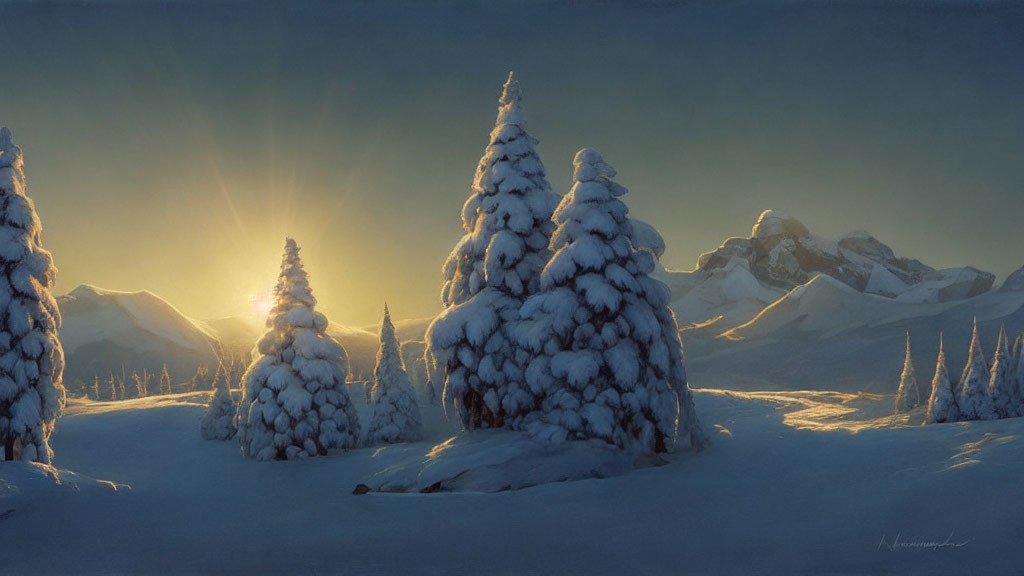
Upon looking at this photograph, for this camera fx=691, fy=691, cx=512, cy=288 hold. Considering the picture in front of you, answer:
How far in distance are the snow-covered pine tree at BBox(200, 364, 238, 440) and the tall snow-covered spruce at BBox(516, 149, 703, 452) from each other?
95.1 feet

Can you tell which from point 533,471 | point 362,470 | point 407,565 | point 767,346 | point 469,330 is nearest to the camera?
point 407,565

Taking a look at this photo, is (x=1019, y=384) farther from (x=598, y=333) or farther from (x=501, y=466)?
(x=501, y=466)

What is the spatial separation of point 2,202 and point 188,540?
19423 mm

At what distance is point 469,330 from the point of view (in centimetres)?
2398

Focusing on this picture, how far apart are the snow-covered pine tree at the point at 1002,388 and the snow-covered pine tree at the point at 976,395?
64 centimetres

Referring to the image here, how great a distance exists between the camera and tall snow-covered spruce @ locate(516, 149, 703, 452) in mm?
21000

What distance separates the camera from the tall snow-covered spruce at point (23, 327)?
24.3 m

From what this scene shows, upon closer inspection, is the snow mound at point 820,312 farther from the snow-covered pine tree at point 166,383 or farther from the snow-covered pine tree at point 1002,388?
the snow-covered pine tree at point 166,383

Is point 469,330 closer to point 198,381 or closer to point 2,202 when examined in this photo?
point 2,202

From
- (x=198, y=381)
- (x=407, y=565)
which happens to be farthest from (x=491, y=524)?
(x=198, y=381)

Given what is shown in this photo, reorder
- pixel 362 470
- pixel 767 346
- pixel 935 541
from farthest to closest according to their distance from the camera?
pixel 767 346
pixel 362 470
pixel 935 541

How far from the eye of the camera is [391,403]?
4341 centimetres

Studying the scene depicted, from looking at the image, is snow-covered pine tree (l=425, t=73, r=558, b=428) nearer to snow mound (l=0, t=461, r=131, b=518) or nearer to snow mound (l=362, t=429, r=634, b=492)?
snow mound (l=362, t=429, r=634, b=492)

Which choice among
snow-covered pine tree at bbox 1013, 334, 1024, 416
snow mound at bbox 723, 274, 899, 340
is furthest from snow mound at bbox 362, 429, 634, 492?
snow mound at bbox 723, 274, 899, 340
